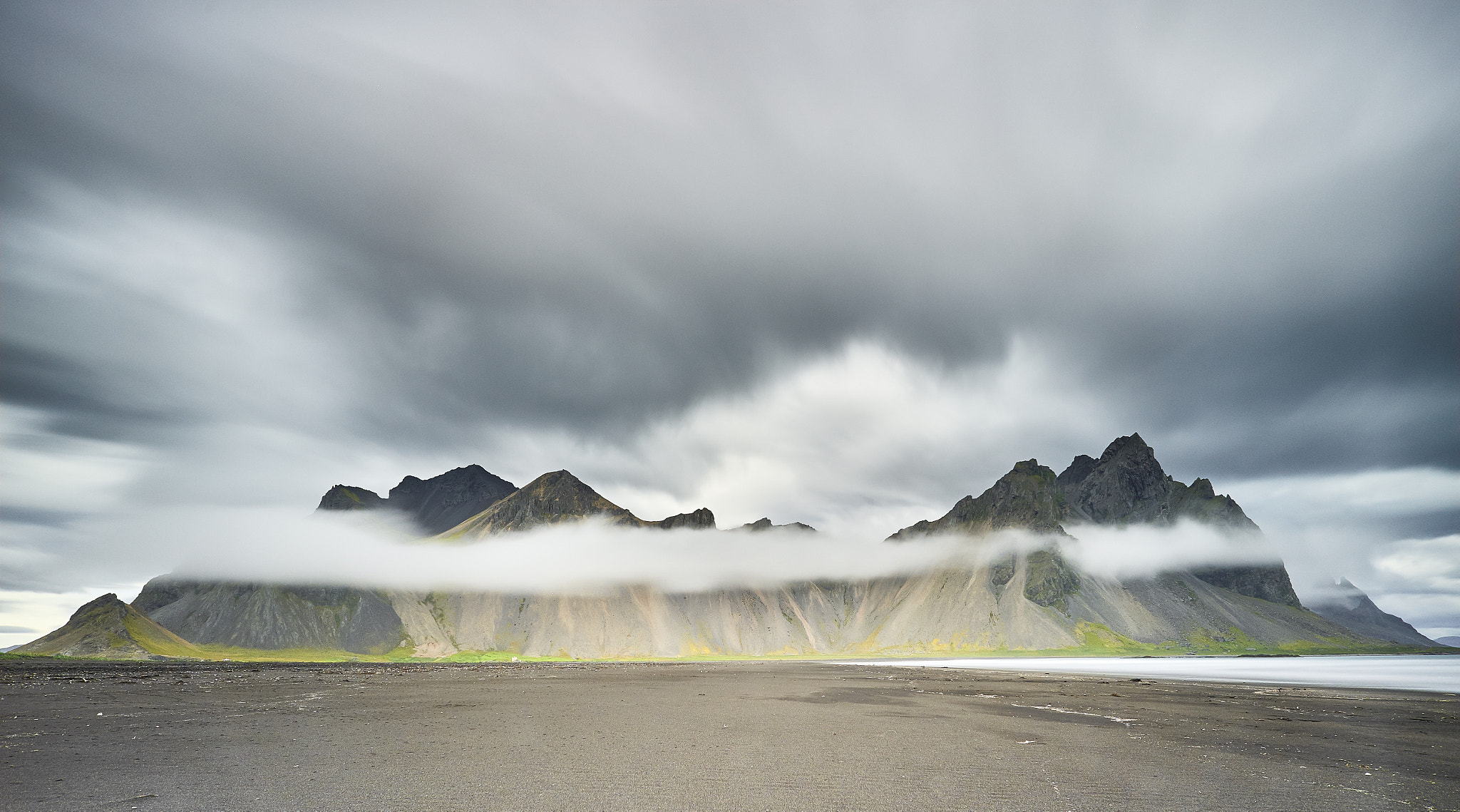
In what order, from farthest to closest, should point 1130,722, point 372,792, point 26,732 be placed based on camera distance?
point 1130,722 < point 26,732 < point 372,792

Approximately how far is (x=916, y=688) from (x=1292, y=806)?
60872mm

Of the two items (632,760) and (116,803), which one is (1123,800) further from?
(116,803)

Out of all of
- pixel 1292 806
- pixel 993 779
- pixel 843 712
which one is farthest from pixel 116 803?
pixel 843 712

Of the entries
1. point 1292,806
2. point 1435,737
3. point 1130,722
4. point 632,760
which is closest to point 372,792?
point 632,760

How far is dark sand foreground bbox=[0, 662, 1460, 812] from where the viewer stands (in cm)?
2036

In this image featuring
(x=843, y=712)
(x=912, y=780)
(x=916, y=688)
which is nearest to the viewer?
(x=912, y=780)

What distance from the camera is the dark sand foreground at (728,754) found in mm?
20359

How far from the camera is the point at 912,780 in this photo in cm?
2298

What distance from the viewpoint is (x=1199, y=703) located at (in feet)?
182

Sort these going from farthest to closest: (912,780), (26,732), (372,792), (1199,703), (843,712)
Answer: (1199,703) < (843,712) < (26,732) < (912,780) < (372,792)

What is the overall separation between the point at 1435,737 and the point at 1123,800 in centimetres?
2956

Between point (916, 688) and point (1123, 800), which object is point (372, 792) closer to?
point (1123, 800)

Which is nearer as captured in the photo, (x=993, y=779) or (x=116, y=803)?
(x=116, y=803)

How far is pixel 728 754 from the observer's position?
2858cm
